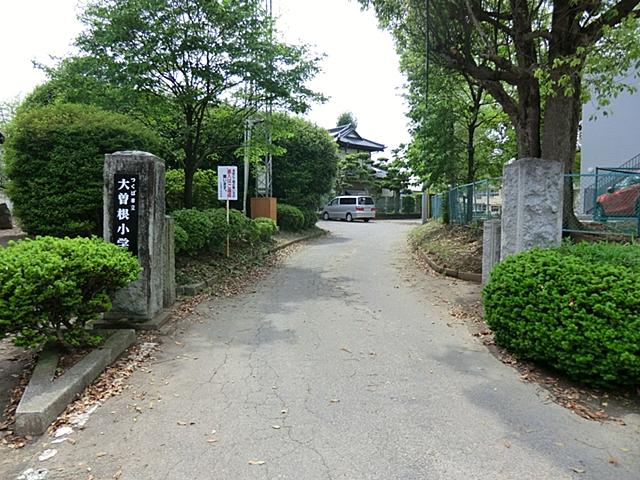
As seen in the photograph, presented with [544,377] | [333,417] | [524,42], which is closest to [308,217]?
[524,42]

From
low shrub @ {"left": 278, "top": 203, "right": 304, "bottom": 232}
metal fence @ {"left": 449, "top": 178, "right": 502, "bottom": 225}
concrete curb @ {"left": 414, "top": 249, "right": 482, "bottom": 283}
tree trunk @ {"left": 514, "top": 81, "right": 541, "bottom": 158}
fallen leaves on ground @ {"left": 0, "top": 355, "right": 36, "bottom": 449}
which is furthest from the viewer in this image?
low shrub @ {"left": 278, "top": 203, "right": 304, "bottom": 232}

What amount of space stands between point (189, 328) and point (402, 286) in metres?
4.52

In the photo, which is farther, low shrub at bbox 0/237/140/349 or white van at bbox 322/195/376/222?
white van at bbox 322/195/376/222

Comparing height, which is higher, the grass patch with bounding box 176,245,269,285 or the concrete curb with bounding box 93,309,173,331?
the grass patch with bounding box 176,245,269,285

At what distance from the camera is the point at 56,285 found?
3.95m

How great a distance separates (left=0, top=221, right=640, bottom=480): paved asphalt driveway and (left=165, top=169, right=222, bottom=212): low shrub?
7.57 m

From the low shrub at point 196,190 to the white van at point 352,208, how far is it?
51.2ft

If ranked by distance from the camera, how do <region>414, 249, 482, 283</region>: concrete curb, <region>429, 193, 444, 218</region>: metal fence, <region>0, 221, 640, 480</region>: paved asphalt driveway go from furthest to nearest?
<region>429, 193, 444, 218</region>: metal fence
<region>414, 249, 482, 283</region>: concrete curb
<region>0, 221, 640, 480</region>: paved asphalt driveway

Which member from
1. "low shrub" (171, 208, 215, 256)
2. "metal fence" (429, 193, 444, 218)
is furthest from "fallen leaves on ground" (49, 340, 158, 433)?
"metal fence" (429, 193, 444, 218)

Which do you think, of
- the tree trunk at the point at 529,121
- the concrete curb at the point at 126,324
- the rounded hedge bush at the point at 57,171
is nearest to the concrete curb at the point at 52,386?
the concrete curb at the point at 126,324

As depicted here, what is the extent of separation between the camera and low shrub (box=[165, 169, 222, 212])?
13133 millimetres

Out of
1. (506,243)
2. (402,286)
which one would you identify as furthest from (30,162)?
(506,243)

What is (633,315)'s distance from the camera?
3830 millimetres

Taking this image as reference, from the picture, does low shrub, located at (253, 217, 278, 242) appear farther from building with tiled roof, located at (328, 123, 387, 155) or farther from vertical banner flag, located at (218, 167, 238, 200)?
building with tiled roof, located at (328, 123, 387, 155)
